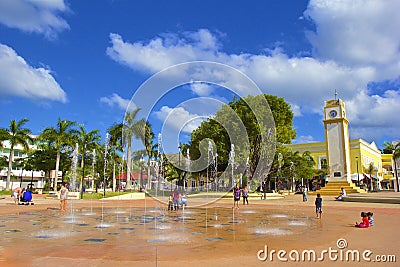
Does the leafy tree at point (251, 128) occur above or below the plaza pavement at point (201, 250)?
above

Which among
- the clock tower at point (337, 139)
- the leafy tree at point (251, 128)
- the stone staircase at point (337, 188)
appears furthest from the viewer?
the clock tower at point (337, 139)

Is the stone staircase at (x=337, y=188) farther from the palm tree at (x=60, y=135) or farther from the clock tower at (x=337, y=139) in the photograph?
the palm tree at (x=60, y=135)

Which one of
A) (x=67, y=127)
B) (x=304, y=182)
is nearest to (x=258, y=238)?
(x=67, y=127)

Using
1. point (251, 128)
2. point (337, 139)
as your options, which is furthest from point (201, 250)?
point (337, 139)

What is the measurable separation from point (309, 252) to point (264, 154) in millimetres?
34437

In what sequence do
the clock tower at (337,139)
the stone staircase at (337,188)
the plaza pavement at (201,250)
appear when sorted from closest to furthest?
the plaza pavement at (201,250) < the stone staircase at (337,188) < the clock tower at (337,139)

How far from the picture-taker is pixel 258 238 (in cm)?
1000

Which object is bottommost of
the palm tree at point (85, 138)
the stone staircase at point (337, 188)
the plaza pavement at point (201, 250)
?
the plaza pavement at point (201, 250)

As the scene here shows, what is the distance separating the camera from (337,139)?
49.4 m

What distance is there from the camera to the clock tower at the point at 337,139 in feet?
158

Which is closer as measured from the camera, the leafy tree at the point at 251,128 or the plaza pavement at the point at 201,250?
→ the plaza pavement at the point at 201,250

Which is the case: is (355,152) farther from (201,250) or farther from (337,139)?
(201,250)

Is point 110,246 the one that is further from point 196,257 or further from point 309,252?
point 309,252

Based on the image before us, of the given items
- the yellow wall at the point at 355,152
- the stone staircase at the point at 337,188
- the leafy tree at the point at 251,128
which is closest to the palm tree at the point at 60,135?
the leafy tree at the point at 251,128
